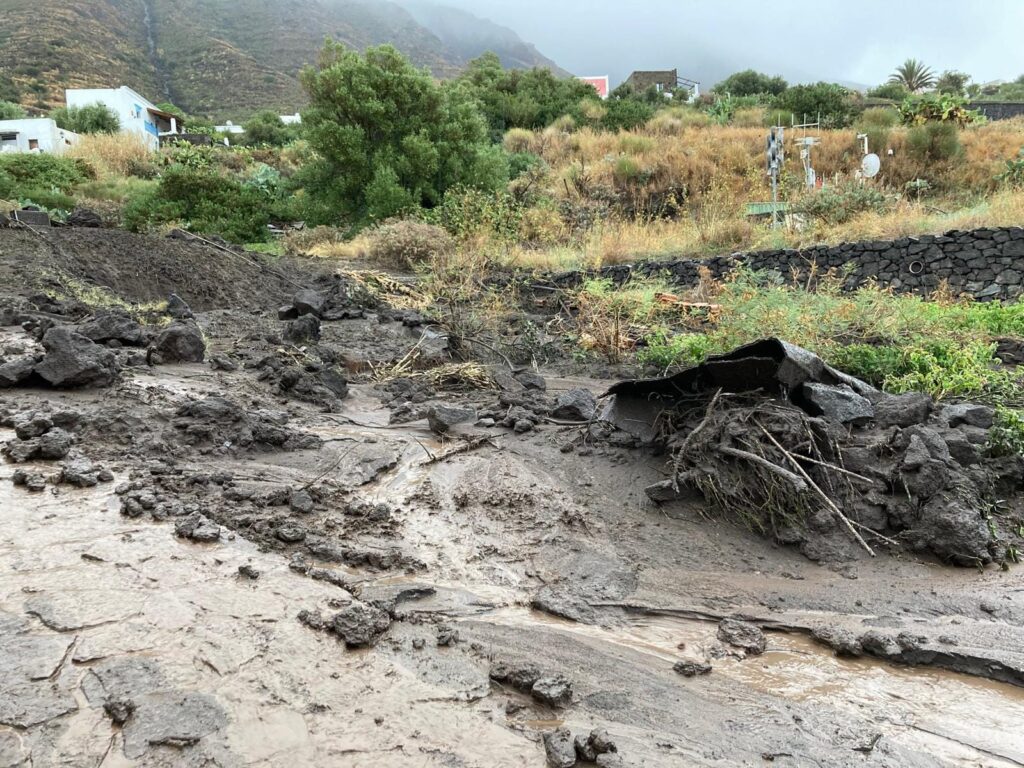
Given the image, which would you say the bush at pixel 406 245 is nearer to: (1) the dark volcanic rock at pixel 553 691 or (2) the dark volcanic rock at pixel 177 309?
(2) the dark volcanic rock at pixel 177 309

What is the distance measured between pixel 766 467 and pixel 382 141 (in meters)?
16.5

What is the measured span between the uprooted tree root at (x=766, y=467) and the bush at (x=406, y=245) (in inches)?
383

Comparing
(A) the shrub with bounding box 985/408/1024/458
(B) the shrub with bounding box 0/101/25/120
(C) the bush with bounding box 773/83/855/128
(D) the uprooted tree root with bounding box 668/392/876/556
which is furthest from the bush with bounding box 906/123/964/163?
Answer: (B) the shrub with bounding box 0/101/25/120

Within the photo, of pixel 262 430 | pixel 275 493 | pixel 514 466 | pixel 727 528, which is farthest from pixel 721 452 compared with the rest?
pixel 262 430

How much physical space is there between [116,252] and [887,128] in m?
23.3

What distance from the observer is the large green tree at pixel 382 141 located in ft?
56.7

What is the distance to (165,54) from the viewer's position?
75312 millimetres

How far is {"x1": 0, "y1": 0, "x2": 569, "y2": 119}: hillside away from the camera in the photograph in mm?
58312

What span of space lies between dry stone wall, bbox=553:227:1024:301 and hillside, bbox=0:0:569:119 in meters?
39.0

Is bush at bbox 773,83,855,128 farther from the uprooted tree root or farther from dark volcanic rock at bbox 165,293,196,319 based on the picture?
the uprooted tree root

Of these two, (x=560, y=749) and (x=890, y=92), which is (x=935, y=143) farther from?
(x=890, y=92)

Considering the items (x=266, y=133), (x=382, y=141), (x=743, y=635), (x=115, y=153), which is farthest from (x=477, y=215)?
(x=266, y=133)

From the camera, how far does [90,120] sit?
128ft

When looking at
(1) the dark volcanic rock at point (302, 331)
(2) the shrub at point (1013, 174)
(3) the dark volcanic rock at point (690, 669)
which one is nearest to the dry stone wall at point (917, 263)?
(1) the dark volcanic rock at point (302, 331)
